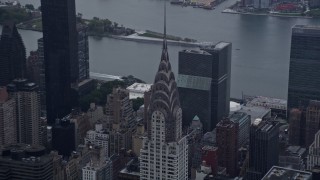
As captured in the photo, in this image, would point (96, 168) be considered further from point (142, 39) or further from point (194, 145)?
point (142, 39)

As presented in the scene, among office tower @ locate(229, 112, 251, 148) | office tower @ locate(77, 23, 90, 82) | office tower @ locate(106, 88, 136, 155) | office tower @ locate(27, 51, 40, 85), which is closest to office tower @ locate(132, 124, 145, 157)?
office tower @ locate(106, 88, 136, 155)

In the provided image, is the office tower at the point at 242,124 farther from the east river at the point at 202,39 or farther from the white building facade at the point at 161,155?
the white building facade at the point at 161,155

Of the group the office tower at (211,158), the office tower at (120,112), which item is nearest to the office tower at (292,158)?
the office tower at (211,158)

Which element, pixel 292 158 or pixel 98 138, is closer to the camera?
pixel 292 158

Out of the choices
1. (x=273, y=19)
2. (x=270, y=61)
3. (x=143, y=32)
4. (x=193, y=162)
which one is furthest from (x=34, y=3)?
(x=193, y=162)

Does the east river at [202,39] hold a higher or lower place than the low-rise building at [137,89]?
higher

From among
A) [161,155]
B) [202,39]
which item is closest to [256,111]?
[202,39]
